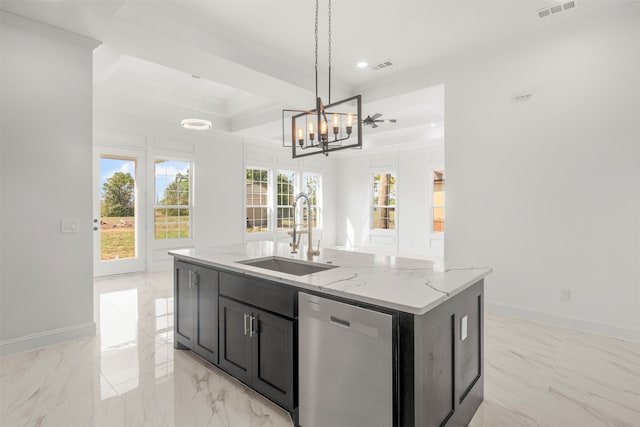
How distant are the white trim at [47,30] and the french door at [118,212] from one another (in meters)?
2.81

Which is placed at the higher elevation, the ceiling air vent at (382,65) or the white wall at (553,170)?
the ceiling air vent at (382,65)

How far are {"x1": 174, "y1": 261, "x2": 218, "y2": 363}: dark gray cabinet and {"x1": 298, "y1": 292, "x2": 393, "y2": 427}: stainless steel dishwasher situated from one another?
2.89ft

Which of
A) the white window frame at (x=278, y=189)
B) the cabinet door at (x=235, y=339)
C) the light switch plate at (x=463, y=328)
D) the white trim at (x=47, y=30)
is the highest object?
the white trim at (x=47, y=30)

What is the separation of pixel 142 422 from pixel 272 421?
731mm

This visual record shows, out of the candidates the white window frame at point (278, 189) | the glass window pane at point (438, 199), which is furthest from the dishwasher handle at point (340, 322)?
the glass window pane at point (438, 199)

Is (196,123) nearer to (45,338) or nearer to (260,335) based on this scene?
(45,338)

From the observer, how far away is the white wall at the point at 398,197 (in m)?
7.85

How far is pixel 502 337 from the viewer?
303cm

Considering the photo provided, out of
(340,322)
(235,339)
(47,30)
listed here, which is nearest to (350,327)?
(340,322)

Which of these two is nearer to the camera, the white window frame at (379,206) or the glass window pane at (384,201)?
the white window frame at (379,206)

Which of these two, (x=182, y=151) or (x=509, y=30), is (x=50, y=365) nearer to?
(x=182, y=151)

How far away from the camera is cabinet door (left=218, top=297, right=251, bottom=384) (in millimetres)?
2053

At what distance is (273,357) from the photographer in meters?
1.89

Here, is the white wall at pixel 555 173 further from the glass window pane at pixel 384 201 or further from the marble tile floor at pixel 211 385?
the glass window pane at pixel 384 201
